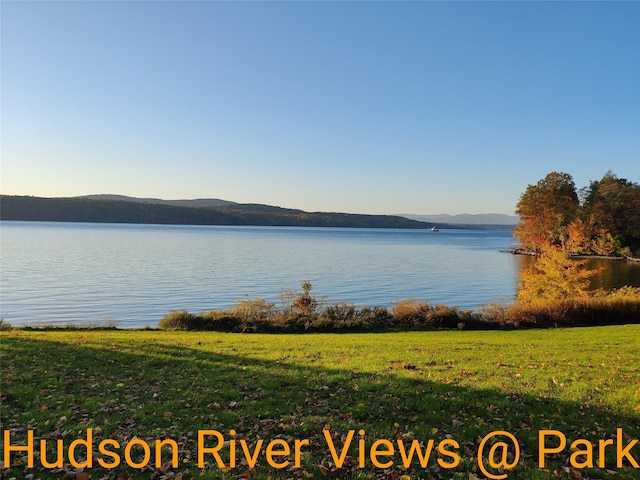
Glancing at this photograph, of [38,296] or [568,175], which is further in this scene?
[568,175]

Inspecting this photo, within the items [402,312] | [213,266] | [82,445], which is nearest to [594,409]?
[82,445]

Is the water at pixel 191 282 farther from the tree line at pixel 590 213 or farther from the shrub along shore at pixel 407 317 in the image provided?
the tree line at pixel 590 213

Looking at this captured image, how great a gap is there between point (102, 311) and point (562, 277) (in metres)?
34.5

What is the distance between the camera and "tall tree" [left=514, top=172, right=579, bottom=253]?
83375 millimetres

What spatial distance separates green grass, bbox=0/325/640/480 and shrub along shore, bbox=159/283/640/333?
1174 cm

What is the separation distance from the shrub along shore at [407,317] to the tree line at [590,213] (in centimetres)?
5933

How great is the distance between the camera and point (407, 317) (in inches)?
1025

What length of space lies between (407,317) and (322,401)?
62.0ft

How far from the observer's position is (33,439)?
6.45 meters

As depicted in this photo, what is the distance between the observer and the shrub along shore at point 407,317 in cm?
2444

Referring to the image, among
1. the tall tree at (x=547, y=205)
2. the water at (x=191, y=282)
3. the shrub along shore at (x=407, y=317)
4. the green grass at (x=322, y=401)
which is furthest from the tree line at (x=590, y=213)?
the green grass at (x=322, y=401)

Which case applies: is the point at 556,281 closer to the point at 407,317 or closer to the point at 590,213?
the point at 407,317

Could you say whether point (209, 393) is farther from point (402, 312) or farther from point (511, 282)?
point (511, 282)

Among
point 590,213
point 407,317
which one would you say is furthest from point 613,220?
point 407,317
